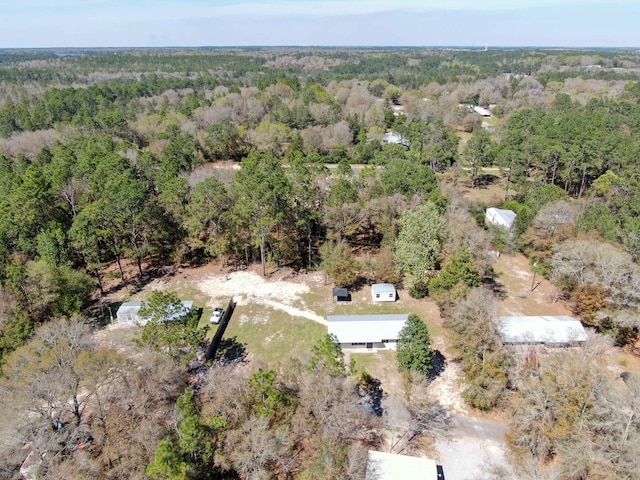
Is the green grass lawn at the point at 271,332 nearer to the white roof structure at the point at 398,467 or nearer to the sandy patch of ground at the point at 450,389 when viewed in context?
the sandy patch of ground at the point at 450,389

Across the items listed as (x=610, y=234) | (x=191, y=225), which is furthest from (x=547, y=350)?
(x=191, y=225)

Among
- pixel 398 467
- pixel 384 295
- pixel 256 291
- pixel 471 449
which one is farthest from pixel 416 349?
pixel 256 291

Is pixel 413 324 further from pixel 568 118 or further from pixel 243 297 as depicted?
pixel 568 118

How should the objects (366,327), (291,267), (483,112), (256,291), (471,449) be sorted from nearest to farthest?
(471,449) → (366,327) → (256,291) → (291,267) → (483,112)

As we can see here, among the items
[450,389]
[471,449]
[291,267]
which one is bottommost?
[471,449]

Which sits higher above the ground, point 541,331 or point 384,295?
point 541,331

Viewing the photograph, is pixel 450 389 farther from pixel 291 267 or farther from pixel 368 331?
pixel 291 267
